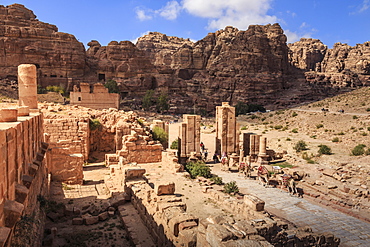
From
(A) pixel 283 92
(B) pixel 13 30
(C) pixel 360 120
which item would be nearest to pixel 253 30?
(A) pixel 283 92

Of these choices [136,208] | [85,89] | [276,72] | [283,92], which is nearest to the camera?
[136,208]

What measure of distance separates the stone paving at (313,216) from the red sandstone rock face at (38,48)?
1990 inches

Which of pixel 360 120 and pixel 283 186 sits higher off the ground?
pixel 360 120

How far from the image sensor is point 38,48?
→ 5400 cm

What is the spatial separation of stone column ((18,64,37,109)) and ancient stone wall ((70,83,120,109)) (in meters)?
17.6

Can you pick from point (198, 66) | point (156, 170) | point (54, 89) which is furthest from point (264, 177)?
point (198, 66)

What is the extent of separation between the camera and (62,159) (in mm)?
13195

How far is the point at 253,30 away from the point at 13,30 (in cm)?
6167

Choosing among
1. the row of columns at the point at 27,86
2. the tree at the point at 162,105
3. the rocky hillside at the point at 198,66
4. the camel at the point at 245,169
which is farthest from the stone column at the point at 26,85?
the tree at the point at 162,105

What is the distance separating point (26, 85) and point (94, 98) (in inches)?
710

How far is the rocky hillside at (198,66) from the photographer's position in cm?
5444

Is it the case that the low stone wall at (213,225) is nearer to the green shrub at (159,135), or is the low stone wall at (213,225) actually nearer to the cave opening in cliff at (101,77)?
the green shrub at (159,135)

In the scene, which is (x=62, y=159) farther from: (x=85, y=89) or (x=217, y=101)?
(x=217, y=101)

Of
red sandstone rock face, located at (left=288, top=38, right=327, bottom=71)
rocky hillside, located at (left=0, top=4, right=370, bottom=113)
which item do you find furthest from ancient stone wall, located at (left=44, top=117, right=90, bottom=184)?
red sandstone rock face, located at (left=288, top=38, right=327, bottom=71)
